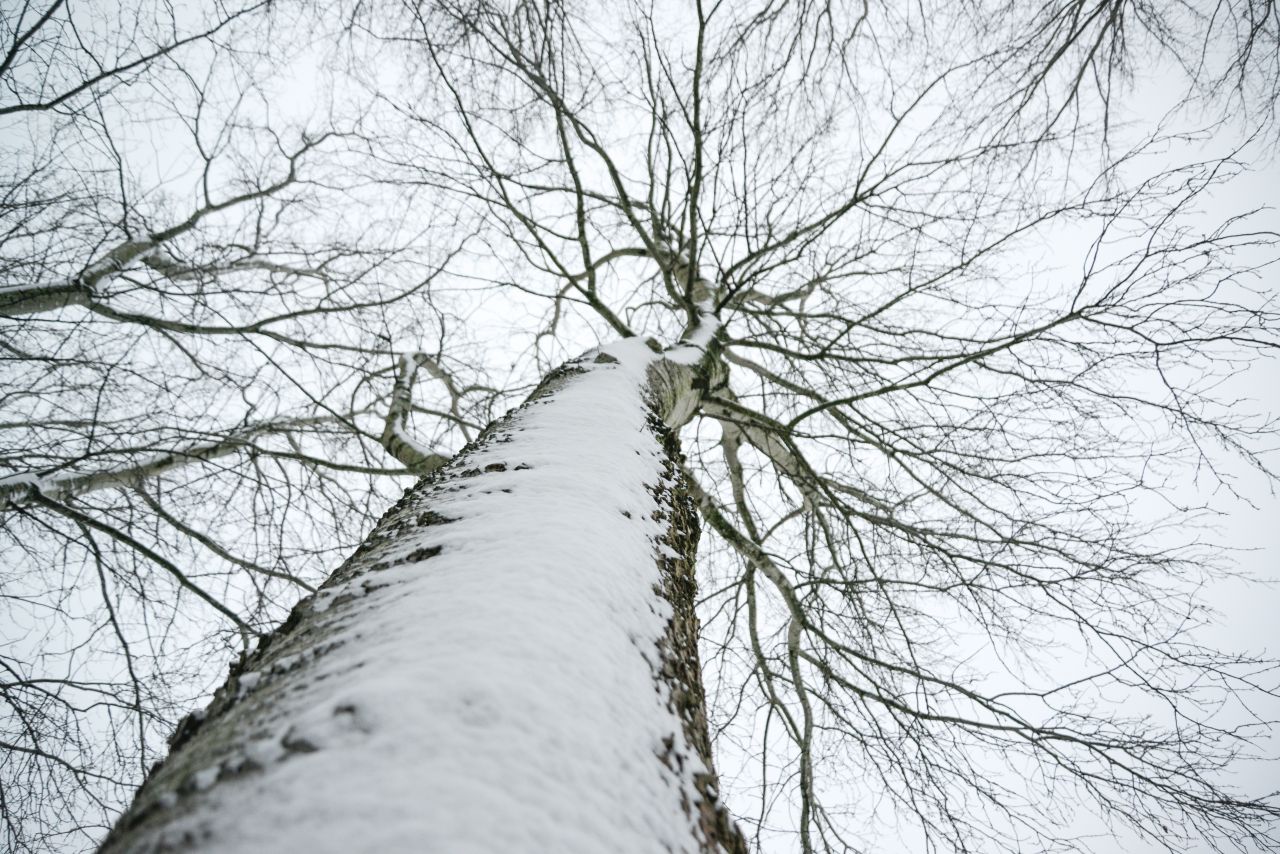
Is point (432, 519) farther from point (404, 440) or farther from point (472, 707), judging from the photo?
point (404, 440)

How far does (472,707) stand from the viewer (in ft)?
1.59

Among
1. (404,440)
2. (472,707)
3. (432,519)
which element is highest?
(404,440)

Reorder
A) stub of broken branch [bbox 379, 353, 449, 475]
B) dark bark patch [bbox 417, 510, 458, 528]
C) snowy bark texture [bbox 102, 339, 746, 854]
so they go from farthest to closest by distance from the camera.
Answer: stub of broken branch [bbox 379, 353, 449, 475]
dark bark patch [bbox 417, 510, 458, 528]
snowy bark texture [bbox 102, 339, 746, 854]

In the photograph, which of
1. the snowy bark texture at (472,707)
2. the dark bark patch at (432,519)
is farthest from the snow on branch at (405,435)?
the snowy bark texture at (472,707)

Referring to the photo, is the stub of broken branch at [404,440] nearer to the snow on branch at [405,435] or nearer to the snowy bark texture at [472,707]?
the snow on branch at [405,435]

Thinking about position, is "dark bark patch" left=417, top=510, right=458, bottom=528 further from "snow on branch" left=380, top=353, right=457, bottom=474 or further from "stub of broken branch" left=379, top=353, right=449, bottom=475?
"stub of broken branch" left=379, top=353, right=449, bottom=475

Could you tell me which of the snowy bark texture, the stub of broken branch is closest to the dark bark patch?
the snowy bark texture

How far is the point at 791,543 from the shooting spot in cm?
406

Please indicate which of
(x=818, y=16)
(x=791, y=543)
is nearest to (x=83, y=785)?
(x=791, y=543)

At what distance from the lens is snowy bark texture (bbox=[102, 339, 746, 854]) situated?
40 cm

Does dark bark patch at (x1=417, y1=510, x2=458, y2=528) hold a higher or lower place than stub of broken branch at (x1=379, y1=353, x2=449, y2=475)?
lower

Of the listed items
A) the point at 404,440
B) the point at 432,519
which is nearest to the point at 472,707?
the point at 432,519

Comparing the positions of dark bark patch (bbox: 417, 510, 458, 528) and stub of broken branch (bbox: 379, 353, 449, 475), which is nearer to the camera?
dark bark patch (bbox: 417, 510, 458, 528)

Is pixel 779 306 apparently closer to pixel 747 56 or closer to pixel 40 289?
pixel 747 56
